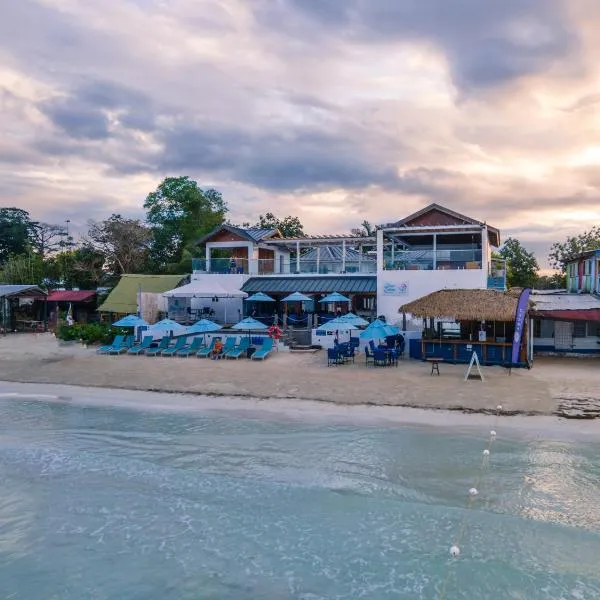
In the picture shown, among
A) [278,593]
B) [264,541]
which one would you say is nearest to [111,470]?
[264,541]

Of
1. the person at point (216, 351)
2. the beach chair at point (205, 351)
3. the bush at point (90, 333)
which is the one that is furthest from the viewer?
the bush at point (90, 333)

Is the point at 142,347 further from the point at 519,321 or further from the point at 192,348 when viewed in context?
the point at 519,321

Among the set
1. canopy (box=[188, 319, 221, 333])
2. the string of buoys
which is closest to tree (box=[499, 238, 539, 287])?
canopy (box=[188, 319, 221, 333])

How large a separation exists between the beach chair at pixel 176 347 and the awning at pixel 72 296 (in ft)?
52.3

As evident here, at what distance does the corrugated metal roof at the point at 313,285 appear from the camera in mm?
27844

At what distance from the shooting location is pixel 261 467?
39.4 ft

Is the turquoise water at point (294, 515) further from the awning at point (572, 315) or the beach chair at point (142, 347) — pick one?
the beach chair at point (142, 347)

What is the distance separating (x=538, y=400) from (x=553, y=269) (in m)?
41.3

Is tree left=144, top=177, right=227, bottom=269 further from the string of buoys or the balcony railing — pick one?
the string of buoys

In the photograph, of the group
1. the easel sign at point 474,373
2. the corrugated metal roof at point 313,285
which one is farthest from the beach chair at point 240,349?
the easel sign at point 474,373

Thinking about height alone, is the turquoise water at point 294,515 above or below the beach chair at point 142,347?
below

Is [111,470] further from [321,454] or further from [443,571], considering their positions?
[443,571]

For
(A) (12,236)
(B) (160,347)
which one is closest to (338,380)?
(B) (160,347)

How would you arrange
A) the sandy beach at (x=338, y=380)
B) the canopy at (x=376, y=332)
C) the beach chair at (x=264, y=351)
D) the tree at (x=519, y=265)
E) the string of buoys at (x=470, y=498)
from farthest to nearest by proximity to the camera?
the tree at (x=519, y=265) < the beach chair at (x=264, y=351) < the canopy at (x=376, y=332) < the sandy beach at (x=338, y=380) < the string of buoys at (x=470, y=498)
